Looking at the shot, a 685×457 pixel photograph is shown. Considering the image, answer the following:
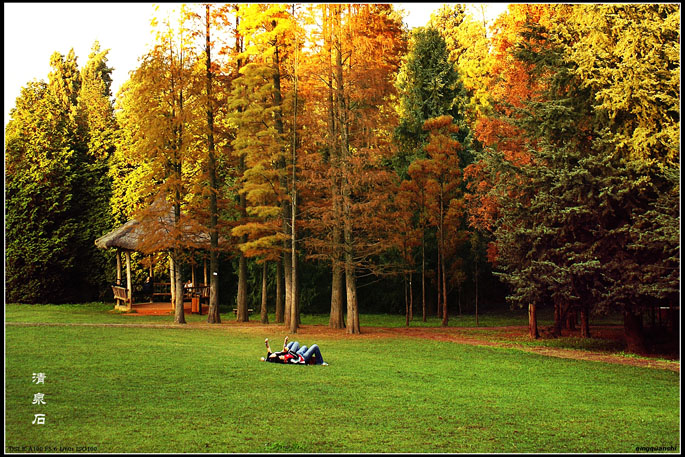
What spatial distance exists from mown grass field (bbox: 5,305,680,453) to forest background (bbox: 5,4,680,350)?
4021 millimetres

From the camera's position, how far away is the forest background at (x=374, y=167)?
1741cm

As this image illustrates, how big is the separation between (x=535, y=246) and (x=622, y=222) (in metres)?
2.32

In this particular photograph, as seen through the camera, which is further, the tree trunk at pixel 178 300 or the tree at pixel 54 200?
the tree at pixel 54 200

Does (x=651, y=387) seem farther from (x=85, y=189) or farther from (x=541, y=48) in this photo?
(x=85, y=189)

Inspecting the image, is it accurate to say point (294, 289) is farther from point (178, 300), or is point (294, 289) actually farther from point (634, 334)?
point (634, 334)

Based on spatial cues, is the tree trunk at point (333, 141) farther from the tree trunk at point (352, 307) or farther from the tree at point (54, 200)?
the tree at point (54, 200)

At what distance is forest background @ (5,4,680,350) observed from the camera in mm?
17406

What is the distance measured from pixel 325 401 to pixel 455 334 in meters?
13.9

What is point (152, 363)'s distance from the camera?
41.4ft

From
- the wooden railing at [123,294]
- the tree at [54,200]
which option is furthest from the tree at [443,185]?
the tree at [54,200]

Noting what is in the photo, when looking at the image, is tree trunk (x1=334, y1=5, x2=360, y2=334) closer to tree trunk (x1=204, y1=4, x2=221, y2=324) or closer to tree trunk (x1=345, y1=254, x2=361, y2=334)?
tree trunk (x1=345, y1=254, x2=361, y2=334)

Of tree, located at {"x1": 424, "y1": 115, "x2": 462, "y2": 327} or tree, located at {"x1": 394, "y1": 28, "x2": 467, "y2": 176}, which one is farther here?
tree, located at {"x1": 394, "y1": 28, "x2": 467, "y2": 176}

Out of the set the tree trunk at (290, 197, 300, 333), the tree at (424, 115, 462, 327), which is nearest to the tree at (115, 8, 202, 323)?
the tree trunk at (290, 197, 300, 333)

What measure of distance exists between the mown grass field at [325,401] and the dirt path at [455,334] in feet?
5.38
